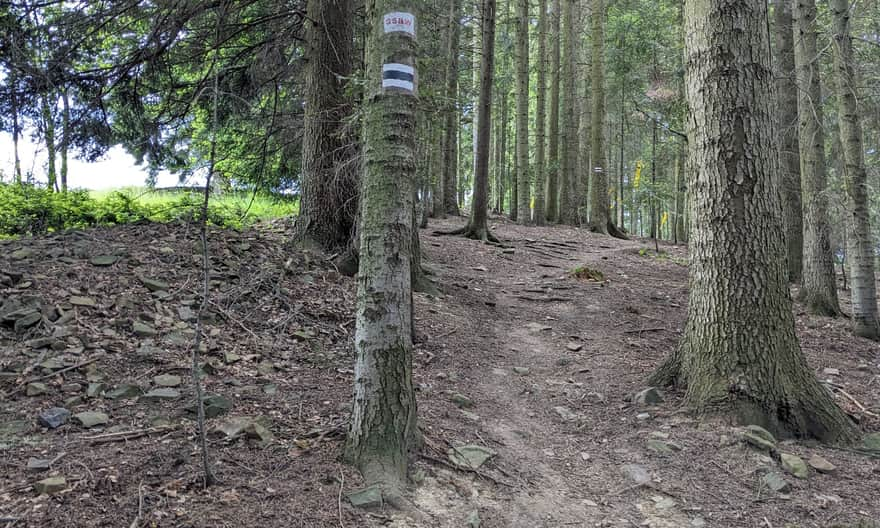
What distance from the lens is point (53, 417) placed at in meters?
3.47

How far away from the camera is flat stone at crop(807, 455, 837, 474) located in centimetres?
388

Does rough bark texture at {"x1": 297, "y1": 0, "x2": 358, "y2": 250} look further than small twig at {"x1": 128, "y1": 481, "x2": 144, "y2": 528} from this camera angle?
Yes

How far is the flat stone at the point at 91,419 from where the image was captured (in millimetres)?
3486

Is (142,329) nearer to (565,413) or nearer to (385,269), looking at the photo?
(385,269)

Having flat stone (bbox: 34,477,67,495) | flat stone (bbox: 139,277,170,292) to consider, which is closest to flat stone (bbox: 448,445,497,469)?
flat stone (bbox: 34,477,67,495)

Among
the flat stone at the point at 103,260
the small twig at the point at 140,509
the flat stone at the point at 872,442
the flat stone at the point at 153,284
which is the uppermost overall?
the flat stone at the point at 103,260

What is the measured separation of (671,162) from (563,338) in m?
22.2

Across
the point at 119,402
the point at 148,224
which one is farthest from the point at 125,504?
the point at 148,224

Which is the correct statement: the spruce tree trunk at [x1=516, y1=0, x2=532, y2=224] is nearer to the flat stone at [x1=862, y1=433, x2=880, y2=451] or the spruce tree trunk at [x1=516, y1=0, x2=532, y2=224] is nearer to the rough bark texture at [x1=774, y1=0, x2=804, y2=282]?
the rough bark texture at [x1=774, y1=0, x2=804, y2=282]

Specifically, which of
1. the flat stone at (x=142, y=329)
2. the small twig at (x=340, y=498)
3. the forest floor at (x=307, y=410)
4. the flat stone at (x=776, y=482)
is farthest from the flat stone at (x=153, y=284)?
the flat stone at (x=776, y=482)

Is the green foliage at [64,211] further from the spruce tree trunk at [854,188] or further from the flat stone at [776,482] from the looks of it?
the spruce tree trunk at [854,188]

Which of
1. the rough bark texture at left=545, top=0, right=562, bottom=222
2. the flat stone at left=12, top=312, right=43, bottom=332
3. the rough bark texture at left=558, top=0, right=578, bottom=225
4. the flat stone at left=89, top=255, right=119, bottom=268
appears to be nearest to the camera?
the flat stone at left=12, top=312, right=43, bottom=332

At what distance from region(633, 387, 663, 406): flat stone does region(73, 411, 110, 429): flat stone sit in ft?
13.6

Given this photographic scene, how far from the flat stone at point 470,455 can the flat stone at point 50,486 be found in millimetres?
2227
